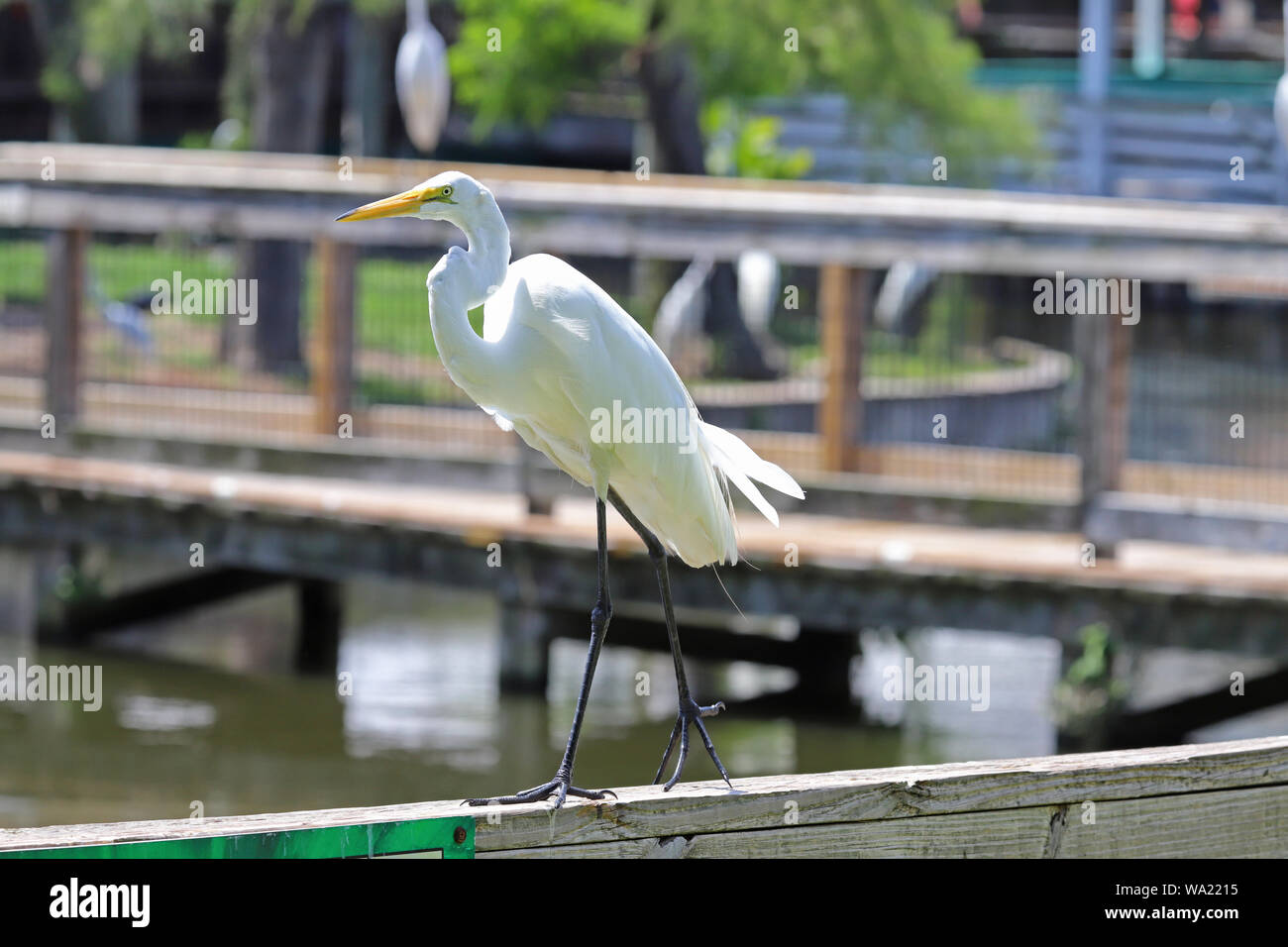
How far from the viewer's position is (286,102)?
605 inches

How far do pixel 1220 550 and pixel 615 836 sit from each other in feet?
17.9

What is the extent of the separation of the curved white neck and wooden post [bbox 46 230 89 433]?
6.06 metres

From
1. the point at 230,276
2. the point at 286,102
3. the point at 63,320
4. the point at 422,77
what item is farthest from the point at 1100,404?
the point at 286,102

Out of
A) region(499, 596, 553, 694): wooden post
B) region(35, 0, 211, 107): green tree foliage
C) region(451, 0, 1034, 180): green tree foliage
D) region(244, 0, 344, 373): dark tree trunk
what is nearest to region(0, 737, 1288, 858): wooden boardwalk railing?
region(499, 596, 553, 694): wooden post

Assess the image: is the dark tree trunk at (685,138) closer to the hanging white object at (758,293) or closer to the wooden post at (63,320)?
the hanging white object at (758,293)

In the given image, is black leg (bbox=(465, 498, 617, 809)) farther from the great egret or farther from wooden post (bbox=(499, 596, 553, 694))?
wooden post (bbox=(499, 596, 553, 694))

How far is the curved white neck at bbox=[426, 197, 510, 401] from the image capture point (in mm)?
3334

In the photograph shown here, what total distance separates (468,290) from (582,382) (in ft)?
0.89

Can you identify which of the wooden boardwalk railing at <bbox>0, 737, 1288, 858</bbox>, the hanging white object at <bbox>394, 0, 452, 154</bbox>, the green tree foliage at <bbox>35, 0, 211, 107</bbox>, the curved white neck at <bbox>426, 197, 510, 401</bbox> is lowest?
the wooden boardwalk railing at <bbox>0, 737, 1288, 858</bbox>

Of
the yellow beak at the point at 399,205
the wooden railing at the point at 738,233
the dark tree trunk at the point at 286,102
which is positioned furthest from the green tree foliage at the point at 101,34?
the yellow beak at the point at 399,205

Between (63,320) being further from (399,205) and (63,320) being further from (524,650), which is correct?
(399,205)

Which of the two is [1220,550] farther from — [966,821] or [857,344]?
[966,821]

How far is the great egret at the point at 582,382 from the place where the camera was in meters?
3.35
